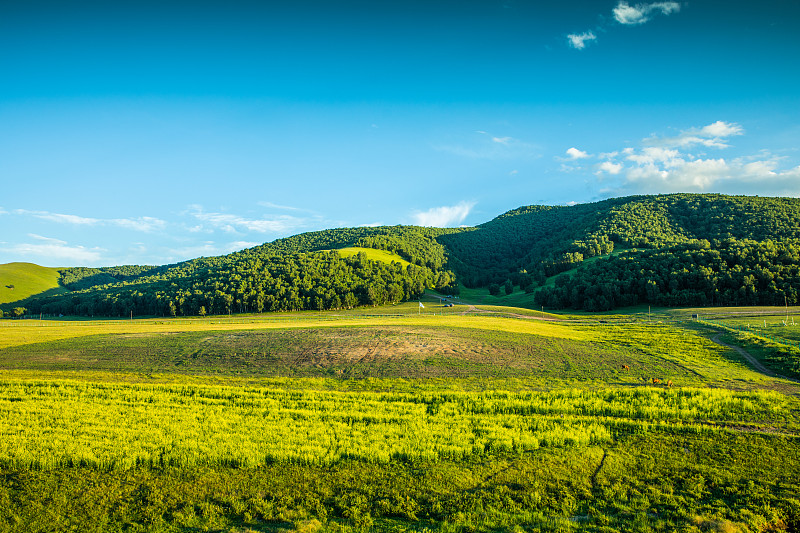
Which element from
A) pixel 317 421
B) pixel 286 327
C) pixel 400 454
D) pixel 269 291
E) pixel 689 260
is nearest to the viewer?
pixel 400 454

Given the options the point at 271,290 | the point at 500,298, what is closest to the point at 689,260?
the point at 500,298

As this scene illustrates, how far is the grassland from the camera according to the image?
9000 mm

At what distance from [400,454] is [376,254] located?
154 m

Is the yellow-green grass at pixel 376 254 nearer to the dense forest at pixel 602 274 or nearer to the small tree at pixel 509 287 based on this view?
the dense forest at pixel 602 274

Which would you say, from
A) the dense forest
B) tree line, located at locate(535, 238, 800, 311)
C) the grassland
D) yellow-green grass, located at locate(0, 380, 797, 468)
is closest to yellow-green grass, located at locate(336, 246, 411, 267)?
the dense forest

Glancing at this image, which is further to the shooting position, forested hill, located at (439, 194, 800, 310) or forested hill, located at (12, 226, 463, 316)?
forested hill, located at (12, 226, 463, 316)

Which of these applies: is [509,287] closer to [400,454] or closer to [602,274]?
[602,274]

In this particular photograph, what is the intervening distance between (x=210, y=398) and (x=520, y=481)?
1551cm

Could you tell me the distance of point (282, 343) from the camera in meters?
37.8

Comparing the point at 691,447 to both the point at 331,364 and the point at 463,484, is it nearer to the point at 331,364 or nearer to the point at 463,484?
the point at 463,484

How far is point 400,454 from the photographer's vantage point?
12.0 m

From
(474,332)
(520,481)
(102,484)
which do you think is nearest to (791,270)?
(474,332)

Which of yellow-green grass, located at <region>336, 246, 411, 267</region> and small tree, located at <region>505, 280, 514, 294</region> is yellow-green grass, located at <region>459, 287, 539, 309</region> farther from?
yellow-green grass, located at <region>336, 246, 411, 267</region>

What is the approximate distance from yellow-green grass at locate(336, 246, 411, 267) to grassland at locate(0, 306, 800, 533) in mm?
127192
